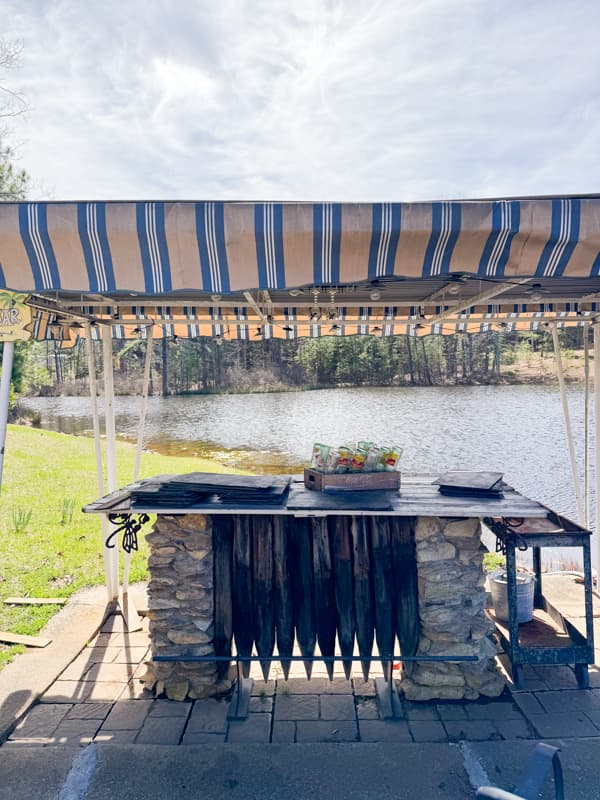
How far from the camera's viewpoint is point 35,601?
3881 millimetres

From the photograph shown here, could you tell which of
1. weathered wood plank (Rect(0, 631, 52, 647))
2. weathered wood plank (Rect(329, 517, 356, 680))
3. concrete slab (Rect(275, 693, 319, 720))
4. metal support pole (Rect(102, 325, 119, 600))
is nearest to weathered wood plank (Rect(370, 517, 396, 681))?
weathered wood plank (Rect(329, 517, 356, 680))

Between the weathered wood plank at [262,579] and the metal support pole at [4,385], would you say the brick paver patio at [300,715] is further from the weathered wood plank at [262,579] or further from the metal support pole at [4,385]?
the metal support pole at [4,385]

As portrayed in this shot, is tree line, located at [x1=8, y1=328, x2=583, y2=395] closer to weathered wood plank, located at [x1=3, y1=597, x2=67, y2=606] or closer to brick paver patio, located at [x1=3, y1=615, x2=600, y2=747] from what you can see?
weathered wood plank, located at [x1=3, y1=597, x2=67, y2=606]

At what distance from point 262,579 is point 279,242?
5.45 feet

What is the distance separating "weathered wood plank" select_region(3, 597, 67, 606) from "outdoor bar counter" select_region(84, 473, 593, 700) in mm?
1669

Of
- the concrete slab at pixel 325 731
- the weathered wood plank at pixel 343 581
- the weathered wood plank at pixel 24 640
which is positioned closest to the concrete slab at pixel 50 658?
the weathered wood plank at pixel 24 640

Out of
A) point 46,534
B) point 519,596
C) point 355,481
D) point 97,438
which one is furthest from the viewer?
point 46,534

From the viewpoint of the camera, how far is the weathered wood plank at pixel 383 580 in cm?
258

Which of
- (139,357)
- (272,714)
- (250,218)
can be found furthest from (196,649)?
(139,357)

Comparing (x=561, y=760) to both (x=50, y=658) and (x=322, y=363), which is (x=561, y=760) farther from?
(x=322, y=363)

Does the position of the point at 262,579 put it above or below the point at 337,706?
above

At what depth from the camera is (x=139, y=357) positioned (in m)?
39.3

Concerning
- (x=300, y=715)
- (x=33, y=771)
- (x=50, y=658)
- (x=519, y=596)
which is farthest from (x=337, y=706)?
(x=50, y=658)

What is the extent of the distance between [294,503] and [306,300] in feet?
5.45
